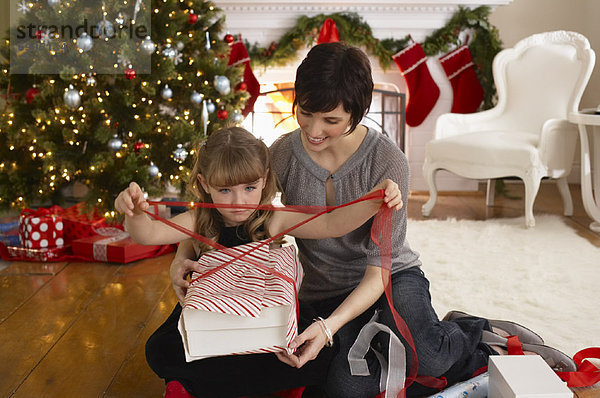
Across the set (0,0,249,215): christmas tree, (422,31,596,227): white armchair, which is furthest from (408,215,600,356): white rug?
(0,0,249,215): christmas tree

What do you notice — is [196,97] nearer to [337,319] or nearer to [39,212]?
[39,212]

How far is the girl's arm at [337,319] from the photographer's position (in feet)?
4.38

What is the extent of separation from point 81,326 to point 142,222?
0.82 m

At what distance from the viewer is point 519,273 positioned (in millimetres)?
2562

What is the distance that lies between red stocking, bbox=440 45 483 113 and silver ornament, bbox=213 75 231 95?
6.14ft

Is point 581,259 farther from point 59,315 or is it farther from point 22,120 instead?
point 22,120

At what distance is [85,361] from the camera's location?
1.78 meters

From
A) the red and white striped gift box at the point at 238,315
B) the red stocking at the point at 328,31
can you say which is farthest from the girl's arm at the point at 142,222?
the red stocking at the point at 328,31

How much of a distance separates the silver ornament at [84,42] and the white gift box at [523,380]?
86.6 inches

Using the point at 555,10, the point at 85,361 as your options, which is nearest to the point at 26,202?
the point at 85,361

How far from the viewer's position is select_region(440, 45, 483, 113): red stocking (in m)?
4.29

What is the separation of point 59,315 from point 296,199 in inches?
41.2

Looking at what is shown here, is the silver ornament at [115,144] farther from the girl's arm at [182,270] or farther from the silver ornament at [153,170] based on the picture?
the girl's arm at [182,270]

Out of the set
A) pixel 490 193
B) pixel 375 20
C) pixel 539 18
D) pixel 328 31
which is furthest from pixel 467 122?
pixel 539 18
